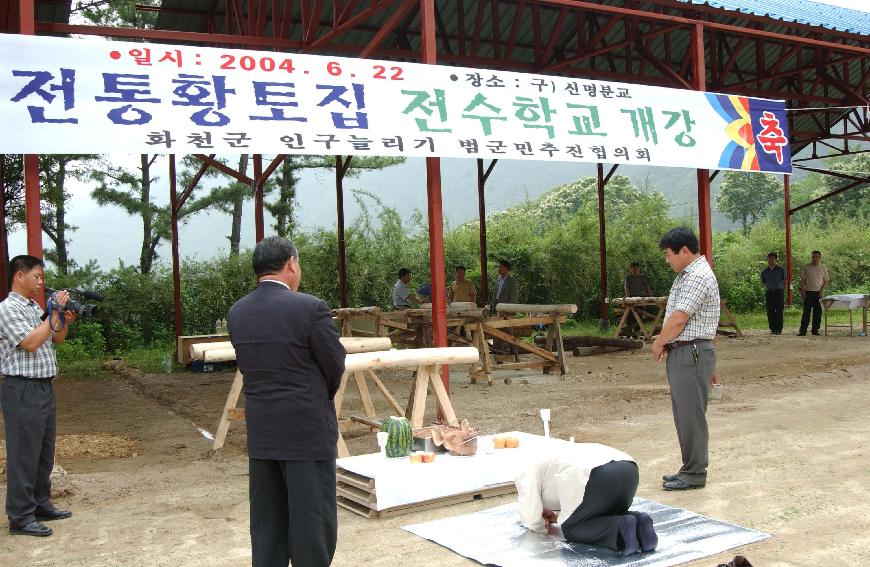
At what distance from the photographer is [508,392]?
9.46 m

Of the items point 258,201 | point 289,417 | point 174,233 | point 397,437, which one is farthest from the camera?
point 174,233

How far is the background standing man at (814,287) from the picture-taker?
14477 millimetres

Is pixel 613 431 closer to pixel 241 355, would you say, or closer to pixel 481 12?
pixel 241 355

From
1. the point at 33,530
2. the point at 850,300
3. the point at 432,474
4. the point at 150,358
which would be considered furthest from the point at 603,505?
the point at 850,300

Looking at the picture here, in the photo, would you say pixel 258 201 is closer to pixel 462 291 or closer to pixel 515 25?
pixel 462 291

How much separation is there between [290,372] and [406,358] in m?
3.03

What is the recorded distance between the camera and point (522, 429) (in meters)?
7.26

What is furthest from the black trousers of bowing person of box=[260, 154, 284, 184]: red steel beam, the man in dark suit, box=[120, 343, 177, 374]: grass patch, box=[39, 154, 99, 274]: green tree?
box=[39, 154, 99, 274]: green tree

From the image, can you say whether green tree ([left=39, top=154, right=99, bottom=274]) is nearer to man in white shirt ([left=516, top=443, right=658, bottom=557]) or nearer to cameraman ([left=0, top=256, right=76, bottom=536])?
cameraman ([left=0, top=256, right=76, bottom=536])

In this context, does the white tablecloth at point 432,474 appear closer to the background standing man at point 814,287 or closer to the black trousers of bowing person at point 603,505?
the black trousers of bowing person at point 603,505

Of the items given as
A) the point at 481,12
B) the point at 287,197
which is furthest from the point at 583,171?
the point at 481,12

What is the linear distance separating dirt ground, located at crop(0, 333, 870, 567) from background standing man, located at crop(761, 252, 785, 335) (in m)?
3.49

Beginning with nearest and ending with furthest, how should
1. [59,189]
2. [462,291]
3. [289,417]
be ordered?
[289,417], [462,291], [59,189]

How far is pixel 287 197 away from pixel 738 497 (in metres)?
16.6
